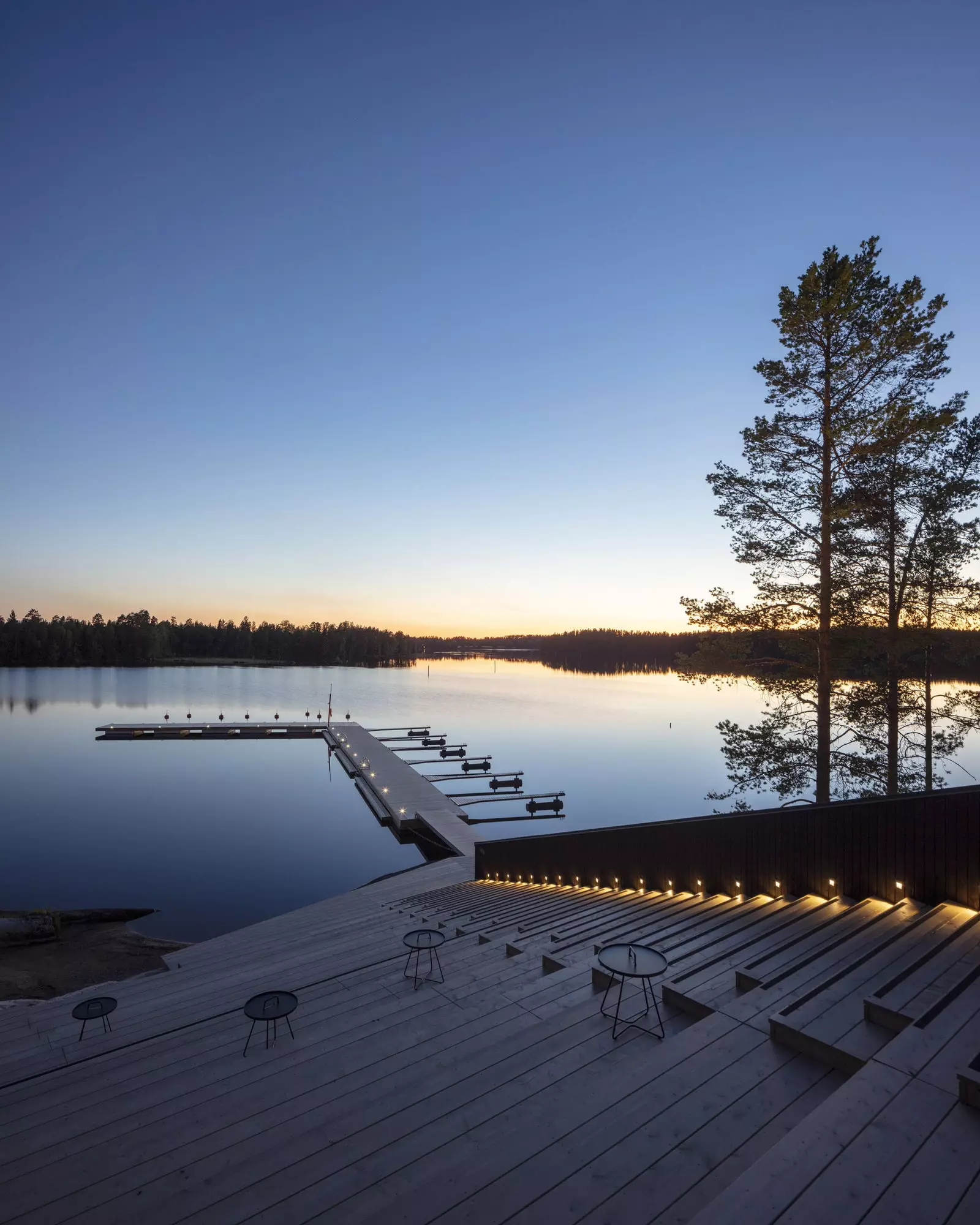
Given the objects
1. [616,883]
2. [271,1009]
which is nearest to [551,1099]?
[271,1009]

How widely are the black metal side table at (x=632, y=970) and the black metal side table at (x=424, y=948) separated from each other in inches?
55.9

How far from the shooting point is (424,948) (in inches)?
165

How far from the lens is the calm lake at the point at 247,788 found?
1234 cm

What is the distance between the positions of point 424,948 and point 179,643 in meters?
Result: 110

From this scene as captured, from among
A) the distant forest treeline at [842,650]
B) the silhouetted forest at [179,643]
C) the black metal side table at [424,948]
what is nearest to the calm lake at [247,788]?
the distant forest treeline at [842,650]

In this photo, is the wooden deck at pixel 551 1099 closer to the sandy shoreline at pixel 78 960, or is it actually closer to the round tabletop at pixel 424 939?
the round tabletop at pixel 424 939

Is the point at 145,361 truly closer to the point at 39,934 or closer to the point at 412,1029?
the point at 39,934

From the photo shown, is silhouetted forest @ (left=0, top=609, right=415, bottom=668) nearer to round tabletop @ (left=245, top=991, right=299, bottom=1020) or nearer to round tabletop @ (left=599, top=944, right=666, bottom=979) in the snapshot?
round tabletop @ (left=245, top=991, right=299, bottom=1020)

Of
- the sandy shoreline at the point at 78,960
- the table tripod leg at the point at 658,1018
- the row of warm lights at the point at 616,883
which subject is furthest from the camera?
the sandy shoreline at the point at 78,960

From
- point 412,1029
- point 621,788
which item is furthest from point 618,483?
point 412,1029

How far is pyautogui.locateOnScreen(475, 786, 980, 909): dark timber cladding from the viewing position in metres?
4.09

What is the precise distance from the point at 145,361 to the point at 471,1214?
84.6ft

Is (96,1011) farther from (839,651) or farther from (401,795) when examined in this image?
(401,795)

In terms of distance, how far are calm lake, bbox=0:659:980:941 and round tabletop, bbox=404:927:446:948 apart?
5.03m
